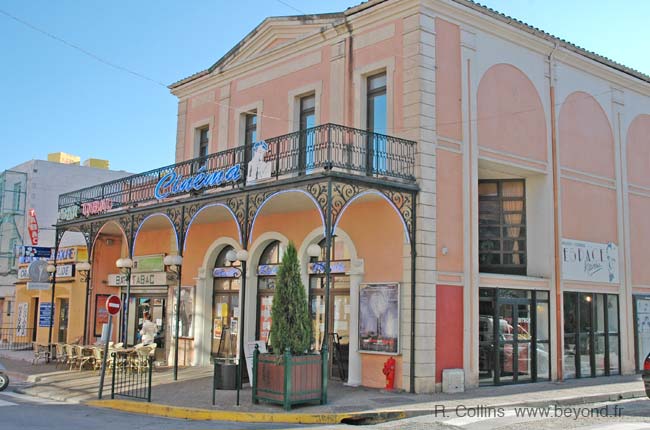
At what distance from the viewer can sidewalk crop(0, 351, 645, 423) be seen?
11.3 meters

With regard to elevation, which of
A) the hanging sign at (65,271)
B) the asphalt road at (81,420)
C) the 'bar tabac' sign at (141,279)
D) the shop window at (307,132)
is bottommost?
the asphalt road at (81,420)

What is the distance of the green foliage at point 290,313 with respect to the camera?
39.1 feet

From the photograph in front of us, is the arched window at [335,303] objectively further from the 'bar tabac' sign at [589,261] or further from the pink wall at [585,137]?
the pink wall at [585,137]

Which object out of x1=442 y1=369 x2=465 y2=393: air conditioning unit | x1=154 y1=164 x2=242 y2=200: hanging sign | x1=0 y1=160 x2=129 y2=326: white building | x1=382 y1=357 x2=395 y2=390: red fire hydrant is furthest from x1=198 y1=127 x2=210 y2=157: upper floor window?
x1=0 y1=160 x2=129 y2=326: white building

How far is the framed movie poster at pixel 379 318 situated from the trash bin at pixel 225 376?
346 cm

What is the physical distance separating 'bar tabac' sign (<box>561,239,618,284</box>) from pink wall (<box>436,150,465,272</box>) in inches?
140

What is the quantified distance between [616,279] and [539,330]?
11.6ft

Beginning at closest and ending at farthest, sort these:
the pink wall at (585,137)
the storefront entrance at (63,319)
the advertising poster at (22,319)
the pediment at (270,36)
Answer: the pediment at (270,36) < the pink wall at (585,137) < the storefront entrance at (63,319) < the advertising poster at (22,319)

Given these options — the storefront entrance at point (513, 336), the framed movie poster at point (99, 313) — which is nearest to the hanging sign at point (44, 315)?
the framed movie poster at point (99, 313)

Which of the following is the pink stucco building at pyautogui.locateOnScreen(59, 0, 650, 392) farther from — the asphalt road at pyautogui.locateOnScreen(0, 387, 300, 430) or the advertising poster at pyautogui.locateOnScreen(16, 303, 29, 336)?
the advertising poster at pyautogui.locateOnScreen(16, 303, 29, 336)

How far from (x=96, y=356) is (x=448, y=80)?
11.1m

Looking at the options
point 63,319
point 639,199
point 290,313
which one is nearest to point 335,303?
point 290,313

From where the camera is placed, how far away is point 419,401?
1253 centimetres

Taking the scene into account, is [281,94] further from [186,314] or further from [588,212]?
[588,212]
